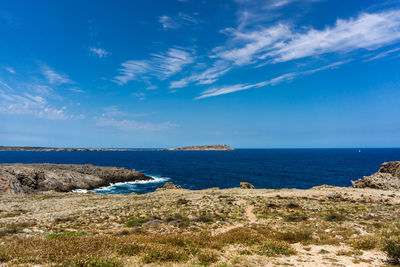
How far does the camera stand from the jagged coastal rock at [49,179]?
44.4 meters

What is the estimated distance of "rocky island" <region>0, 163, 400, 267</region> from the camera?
985 cm

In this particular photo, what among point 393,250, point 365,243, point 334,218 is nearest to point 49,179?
point 334,218

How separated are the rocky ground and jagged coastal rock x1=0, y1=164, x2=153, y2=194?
81.1ft

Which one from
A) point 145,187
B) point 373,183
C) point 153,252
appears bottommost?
point 145,187

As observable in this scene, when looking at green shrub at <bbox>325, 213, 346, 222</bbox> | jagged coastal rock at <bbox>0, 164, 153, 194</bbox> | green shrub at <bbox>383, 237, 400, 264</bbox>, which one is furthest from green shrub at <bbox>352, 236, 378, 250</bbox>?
jagged coastal rock at <bbox>0, 164, 153, 194</bbox>

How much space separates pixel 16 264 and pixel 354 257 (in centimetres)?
1496

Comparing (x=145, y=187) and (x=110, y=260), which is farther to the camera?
(x=145, y=187)

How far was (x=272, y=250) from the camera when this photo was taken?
37.8ft

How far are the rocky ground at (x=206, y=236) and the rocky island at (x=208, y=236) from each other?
0.04m

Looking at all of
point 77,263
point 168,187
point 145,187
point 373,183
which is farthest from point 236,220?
point 145,187

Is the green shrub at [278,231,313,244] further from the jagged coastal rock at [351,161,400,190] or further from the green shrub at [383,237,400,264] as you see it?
the jagged coastal rock at [351,161,400,190]

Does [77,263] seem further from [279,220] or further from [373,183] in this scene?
[373,183]

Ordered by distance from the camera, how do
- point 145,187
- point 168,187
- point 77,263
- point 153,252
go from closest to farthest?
point 77,263 → point 153,252 → point 168,187 → point 145,187

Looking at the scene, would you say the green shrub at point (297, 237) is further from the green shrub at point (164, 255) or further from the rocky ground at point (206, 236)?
the green shrub at point (164, 255)
